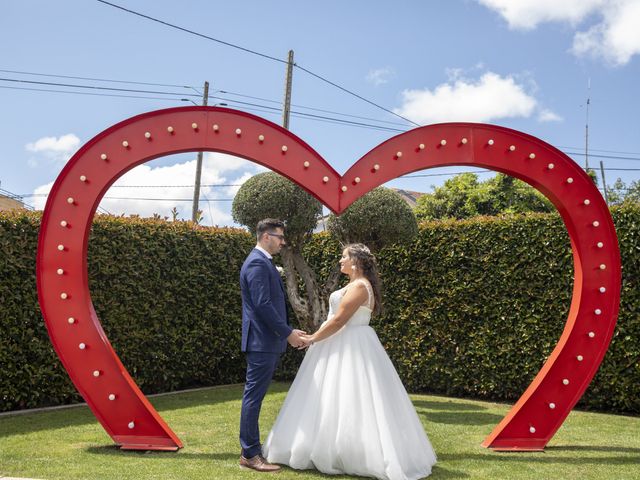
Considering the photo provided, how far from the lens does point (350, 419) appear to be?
494cm

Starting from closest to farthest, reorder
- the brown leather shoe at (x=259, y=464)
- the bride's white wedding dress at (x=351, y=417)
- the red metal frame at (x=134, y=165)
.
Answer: the bride's white wedding dress at (x=351, y=417), the brown leather shoe at (x=259, y=464), the red metal frame at (x=134, y=165)

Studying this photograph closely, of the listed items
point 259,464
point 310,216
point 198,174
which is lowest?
point 259,464

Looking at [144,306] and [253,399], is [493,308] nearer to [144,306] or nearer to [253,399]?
[144,306]

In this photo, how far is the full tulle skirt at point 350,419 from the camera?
489 centimetres

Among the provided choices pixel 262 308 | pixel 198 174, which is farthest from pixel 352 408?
pixel 198 174

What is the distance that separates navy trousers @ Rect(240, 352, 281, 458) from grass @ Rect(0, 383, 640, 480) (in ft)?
0.66

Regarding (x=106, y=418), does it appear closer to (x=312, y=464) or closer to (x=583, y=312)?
(x=312, y=464)

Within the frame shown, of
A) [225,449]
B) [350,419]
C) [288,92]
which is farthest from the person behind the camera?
[288,92]

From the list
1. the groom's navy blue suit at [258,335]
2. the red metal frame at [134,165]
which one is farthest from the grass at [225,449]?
the red metal frame at [134,165]

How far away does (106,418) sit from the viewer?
5676 millimetres

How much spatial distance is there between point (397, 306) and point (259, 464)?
209 inches

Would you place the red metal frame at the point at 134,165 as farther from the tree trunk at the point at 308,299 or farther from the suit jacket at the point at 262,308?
the tree trunk at the point at 308,299

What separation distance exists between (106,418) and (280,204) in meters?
3.34

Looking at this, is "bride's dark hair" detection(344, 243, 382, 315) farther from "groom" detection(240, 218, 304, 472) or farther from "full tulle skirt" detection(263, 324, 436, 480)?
"groom" detection(240, 218, 304, 472)
